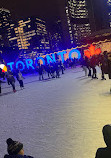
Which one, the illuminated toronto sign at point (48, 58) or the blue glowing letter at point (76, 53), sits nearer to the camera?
the blue glowing letter at point (76, 53)

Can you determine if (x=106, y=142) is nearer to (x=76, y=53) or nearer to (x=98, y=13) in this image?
(x=76, y=53)

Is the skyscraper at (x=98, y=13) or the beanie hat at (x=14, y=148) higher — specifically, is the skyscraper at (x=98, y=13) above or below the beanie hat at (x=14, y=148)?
above

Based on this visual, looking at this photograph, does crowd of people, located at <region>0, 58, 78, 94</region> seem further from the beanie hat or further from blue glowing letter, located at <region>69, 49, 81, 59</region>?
the beanie hat

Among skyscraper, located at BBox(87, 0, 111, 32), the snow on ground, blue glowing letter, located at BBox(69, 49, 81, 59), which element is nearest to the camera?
the snow on ground

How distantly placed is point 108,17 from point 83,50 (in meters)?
19.2

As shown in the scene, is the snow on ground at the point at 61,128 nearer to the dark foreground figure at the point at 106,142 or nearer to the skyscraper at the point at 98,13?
the dark foreground figure at the point at 106,142

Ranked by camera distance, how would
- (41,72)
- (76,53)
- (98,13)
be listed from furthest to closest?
(98,13)
(76,53)
(41,72)

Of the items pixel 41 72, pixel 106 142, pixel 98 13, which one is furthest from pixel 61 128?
pixel 98 13

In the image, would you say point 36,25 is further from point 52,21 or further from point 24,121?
point 24,121

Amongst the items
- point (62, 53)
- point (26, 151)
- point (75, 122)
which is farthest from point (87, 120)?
point (62, 53)

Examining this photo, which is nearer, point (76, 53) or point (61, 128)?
point (61, 128)

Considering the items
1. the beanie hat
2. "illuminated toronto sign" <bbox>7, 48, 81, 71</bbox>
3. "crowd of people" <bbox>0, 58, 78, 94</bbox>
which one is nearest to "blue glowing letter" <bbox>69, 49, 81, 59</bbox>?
"illuminated toronto sign" <bbox>7, 48, 81, 71</bbox>

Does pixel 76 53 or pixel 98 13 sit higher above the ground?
pixel 98 13

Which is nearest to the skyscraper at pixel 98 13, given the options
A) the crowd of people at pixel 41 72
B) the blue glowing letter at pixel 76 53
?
the crowd of people at pixel 41 72
